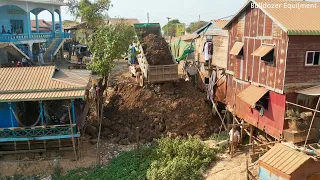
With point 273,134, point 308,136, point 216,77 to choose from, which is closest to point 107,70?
point 216,77

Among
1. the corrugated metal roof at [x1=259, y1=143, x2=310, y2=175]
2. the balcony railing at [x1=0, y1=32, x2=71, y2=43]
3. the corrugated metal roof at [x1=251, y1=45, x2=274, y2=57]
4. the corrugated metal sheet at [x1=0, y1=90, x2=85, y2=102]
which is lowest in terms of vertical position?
the corrugated metal roof at [x1=259, y1=143, x2=310, y2=175]

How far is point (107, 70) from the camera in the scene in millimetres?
22062

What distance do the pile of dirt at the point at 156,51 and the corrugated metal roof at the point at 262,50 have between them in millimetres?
7437

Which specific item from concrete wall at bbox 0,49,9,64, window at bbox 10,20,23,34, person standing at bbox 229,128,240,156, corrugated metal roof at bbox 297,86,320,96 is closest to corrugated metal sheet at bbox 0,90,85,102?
person standing at bbox 229,128,240,156

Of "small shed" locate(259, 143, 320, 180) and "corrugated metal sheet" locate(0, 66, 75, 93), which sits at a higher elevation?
"corrugated metal sheet" locate(0, 66, 75, 93)

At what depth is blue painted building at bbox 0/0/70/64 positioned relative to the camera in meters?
26.7

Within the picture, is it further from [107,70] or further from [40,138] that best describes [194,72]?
[40,138]

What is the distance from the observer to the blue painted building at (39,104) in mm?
16016

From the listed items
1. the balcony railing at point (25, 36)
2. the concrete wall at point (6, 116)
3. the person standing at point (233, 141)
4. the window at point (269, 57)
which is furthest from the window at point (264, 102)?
the balcony railing at point (25, 36)

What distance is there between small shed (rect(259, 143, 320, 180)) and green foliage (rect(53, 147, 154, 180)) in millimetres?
5805

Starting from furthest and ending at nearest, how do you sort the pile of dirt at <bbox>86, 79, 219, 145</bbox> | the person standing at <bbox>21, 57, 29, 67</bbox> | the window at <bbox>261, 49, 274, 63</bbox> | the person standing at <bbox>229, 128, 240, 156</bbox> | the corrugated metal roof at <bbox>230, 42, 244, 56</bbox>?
the person standing at <bbox>21, 57, 29, 67</bbox> < the pile of dirt at <bbox>86, 79, 219, 145</bbox> < the corrugated metal roof at <bbox>230, 42, 244, 56</bbox> < the person standing at <bbox>229, 128, 240, 156</bbox> < the window at <bbox>261, 49, 274, 63</bbox>

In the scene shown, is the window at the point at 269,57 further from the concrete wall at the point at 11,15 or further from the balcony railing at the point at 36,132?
the concrete wall at the point at 11,15

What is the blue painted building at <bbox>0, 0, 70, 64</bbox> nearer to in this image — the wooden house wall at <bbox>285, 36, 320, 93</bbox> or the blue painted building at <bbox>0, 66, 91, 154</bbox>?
the blue painted building at <bbox>0, 66, 91, 154</bbox>

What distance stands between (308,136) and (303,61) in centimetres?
318
